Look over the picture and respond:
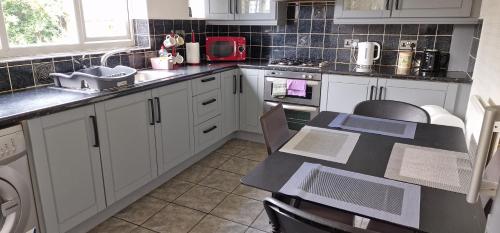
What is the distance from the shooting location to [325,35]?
3.52 metres

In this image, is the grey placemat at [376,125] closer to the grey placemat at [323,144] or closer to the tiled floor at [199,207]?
the grey placemat at [323,144]

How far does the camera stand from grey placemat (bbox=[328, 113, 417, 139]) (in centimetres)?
172

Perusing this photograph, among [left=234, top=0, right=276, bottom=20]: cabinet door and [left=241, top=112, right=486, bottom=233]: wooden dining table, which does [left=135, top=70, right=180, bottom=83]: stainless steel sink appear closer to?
[left=234, top=0, right=276, bottom=20]: cabinet door

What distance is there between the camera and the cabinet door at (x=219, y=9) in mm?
3580

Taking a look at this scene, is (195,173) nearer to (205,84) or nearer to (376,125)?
(205,84)

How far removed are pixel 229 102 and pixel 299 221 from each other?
2587 mm

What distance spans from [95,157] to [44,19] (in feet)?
3.75

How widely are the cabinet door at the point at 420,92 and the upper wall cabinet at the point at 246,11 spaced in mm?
1242

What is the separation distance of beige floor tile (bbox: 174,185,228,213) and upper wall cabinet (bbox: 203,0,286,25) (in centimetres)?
182

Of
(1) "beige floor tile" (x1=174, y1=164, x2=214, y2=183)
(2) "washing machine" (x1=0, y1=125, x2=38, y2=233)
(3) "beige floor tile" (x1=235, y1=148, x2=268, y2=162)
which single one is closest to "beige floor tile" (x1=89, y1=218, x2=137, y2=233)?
(2) "washing machine" (x1=0, y1=125, x2=38, y2=233)

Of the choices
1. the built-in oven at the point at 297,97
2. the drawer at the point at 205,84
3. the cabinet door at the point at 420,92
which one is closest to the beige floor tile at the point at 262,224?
the drawer at the point at 205,84

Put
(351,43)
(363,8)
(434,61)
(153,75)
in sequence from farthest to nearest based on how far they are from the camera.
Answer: (351,43), (363,8), (434,61), (153,75)

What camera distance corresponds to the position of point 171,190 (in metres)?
2.64

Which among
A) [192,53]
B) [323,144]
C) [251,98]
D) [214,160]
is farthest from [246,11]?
[323,144]
